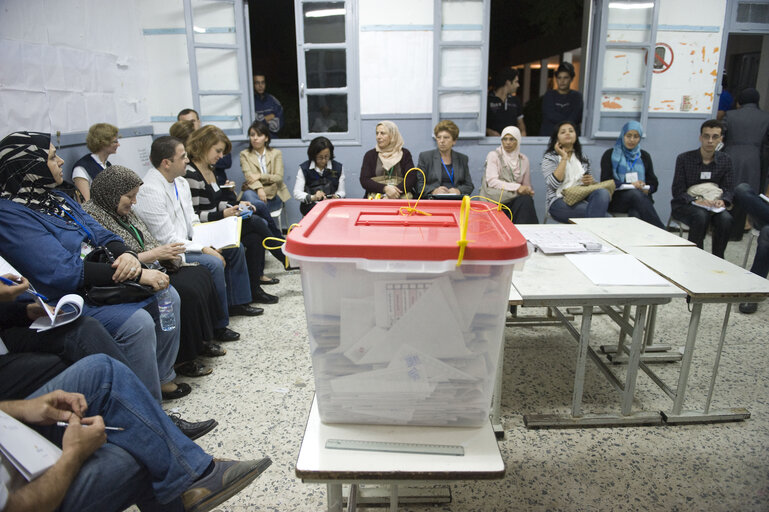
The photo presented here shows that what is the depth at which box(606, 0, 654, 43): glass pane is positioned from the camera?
4.70 m

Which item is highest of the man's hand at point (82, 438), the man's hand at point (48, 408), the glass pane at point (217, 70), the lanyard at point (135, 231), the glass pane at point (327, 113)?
the glass pane at point (217, 70)

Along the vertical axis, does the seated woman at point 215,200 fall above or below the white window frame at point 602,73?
below

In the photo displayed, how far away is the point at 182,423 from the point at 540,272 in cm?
159

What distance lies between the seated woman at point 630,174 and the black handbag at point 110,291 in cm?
359

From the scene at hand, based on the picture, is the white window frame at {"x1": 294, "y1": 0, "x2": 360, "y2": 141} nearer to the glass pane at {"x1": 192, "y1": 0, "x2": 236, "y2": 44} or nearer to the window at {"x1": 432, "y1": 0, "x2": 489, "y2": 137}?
the glass pane at {"x1": 192, "y1": 0, "x2": 236, "y2": 44}

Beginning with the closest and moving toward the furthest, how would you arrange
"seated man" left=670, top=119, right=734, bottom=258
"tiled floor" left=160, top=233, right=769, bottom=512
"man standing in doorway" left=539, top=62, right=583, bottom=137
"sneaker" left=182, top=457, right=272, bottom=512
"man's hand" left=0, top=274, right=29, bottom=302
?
1. "sneaker" left=182, top=457, right=272, bottom=512
2. "man's hand" left=0, top=274, right=29, bottom=302
3. "tiled floor" left=160, top=233, right=769, bottom=512
4. "seated man" left=670, top=119, right=734, bottom=258
5. "man standing in doorway" left=539, top=62, right=583, bottom=137

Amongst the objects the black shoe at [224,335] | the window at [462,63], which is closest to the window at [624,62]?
the window at [462,63]

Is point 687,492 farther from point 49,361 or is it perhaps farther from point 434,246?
point 49,361

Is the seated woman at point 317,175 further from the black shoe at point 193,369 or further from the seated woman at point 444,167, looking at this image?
the black shoe at point 193,369

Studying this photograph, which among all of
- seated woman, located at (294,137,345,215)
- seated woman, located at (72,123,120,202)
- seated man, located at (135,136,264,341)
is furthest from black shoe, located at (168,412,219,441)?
seated woman, located at (294,137,345,215)

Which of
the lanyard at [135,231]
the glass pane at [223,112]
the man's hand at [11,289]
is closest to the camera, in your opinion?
the man's hand at [11,289]

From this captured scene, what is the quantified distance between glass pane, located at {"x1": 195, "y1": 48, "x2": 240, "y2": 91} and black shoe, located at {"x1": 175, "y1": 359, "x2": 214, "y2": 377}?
10.4ft

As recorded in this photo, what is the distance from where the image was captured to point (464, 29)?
15.6 feet

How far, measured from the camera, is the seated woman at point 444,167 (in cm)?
419
